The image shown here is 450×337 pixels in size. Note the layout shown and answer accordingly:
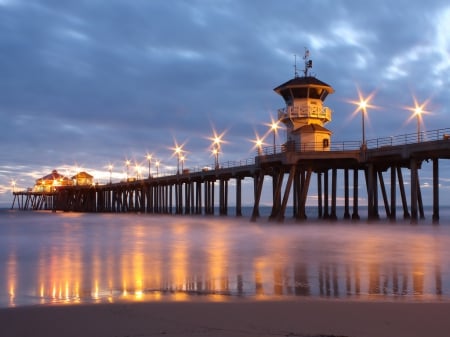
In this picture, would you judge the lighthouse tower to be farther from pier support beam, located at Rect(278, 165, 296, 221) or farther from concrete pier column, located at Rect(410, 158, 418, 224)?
concrete pier column, located at Rect(410, 158, 418, 224)

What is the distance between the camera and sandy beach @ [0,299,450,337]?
5742 mm

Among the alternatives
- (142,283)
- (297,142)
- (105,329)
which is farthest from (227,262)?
(297,142)

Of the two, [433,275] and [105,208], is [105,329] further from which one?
[105,208]

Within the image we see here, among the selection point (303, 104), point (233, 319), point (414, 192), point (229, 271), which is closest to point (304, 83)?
point (303, 104)

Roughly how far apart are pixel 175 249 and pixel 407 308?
11.9 meters

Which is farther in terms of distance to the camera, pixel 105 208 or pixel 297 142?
pixel 105 208

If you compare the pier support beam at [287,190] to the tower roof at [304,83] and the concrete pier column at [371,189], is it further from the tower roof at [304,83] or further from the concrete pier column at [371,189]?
the tower roof at [304,83]

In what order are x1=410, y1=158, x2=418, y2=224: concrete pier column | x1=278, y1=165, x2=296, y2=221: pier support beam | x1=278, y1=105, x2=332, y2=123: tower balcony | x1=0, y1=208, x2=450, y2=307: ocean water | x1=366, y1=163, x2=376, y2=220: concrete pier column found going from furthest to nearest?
x1=278, y1=105, x2=332, y2=123: tower balcony → x1=278, y1=165, x2=296, y2=221: pier support beam → x1=366, y1=163, x2=376, y2=220: concrete pier column → x1=410, y1=158, x2=418, y2=224: concrete pier column → x1=0, y1=208, x2=450, y2=307: ocean water

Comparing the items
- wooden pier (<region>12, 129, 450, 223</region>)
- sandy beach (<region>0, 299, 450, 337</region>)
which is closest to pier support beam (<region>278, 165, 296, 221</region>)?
wooden pier (<region>12, 129, 450, 223</region>)

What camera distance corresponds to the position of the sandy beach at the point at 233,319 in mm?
5742

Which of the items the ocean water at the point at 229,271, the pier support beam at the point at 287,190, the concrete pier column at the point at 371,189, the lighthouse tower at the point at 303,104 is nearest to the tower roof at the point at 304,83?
the lighthouse tower at the point at 303,104

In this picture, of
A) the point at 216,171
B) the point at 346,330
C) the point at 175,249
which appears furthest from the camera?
the point at 216,171

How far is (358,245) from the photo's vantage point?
18.1 meters

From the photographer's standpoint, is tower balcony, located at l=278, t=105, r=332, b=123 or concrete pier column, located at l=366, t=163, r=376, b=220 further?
tower balcony, located at l=278, t=105, r=332, b=123
